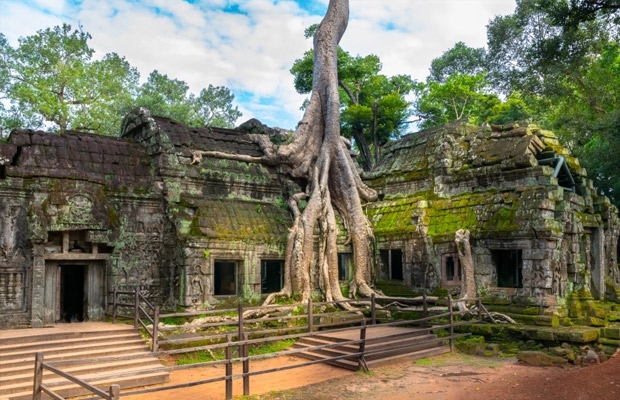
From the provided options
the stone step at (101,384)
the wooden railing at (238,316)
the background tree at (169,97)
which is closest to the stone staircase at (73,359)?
the stone step at (101,384)

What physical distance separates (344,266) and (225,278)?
4.17 metres

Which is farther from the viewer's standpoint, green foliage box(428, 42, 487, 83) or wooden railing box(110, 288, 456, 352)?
green foliage box(428, 42, 487, 83)

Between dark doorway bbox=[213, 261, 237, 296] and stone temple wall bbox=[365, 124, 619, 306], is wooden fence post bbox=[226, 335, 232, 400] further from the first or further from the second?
stone temple wall bbox=[365, 124, 619, 306]

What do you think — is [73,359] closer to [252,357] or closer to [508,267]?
[252,357]

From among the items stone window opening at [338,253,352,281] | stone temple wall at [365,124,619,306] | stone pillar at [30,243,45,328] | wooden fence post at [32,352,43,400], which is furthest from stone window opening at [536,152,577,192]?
stone pillar at [30,243,45,328]

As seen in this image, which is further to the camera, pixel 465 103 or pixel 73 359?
pixel 465 103

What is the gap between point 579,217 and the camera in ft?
45.0

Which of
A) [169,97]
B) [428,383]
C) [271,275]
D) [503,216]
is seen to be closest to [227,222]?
[271,275]

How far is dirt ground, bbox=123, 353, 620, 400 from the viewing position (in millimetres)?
8516

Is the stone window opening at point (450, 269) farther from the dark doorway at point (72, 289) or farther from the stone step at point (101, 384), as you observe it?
the dark doorway at point (72, 289)

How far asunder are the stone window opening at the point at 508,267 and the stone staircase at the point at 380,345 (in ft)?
8.29

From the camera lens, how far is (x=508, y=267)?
13492 millimetres

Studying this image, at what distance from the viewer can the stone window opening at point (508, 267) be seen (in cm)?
1321

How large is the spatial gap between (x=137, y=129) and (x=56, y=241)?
411 centimetres
